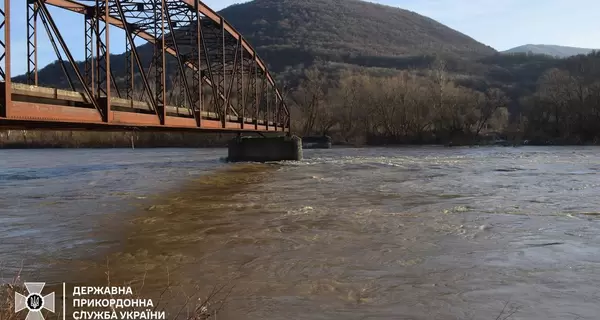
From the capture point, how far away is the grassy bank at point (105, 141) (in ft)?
280

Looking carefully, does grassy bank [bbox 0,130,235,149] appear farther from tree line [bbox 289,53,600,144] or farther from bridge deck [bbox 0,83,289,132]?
bridge deck [bbox 0,83,289,132]

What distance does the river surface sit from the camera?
7.17m

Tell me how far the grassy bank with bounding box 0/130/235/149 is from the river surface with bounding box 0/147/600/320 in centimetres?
6593

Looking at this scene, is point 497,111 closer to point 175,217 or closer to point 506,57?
point 175,217

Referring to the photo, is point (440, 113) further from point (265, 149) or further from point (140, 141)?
point (140, 141)

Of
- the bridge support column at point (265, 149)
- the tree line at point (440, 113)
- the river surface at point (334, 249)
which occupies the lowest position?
the river surface at point (334, 249)

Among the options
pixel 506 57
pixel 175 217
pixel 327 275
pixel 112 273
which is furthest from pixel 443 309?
pixel 506 57

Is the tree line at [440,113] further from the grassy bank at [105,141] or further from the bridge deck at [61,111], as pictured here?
the bridge deck at [61,111]

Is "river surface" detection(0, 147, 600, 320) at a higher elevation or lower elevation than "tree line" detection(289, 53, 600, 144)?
lower

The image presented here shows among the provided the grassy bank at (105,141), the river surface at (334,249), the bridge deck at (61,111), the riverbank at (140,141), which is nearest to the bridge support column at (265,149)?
the bridge deck at (61,111)

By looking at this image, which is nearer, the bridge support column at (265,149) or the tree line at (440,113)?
the bridge support column at (265,149)

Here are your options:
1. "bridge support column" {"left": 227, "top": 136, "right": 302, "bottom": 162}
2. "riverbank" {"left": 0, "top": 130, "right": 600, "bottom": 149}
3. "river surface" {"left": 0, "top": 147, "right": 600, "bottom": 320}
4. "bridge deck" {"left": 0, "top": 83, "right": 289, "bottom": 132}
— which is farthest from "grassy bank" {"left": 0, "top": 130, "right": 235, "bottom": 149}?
"river surface" {"left": 0, "top": 147, "right": 600, "bottom": 320}

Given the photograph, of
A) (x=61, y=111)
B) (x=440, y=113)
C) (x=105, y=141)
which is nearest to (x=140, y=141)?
(x=105, y=141)

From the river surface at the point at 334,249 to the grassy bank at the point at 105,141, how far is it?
2596 inches
